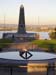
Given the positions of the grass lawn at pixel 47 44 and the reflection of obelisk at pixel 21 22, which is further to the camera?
the reflection of obelisk at pixel 21 22

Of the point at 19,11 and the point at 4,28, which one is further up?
the point at 19,11

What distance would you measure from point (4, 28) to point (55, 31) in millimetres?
2189

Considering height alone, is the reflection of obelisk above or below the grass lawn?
above

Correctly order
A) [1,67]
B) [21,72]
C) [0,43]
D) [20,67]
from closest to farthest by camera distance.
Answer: [1,67] → [20,67] → [21,72] → [0,43]

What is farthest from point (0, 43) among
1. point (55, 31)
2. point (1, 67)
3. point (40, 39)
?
point (1, 67)

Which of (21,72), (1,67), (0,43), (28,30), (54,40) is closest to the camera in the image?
(1,67)

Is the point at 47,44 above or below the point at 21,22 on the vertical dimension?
below

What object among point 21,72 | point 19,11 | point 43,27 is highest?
point 19,11

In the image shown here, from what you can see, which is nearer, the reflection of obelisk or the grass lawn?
the grass lawn

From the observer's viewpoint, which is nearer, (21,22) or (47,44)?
(47,44)

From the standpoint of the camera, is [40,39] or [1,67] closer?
[1,67]

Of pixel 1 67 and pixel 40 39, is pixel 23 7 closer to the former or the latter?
pixel 40 39

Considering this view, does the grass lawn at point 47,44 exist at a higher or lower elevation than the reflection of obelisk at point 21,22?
lower

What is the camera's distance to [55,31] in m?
9.52
